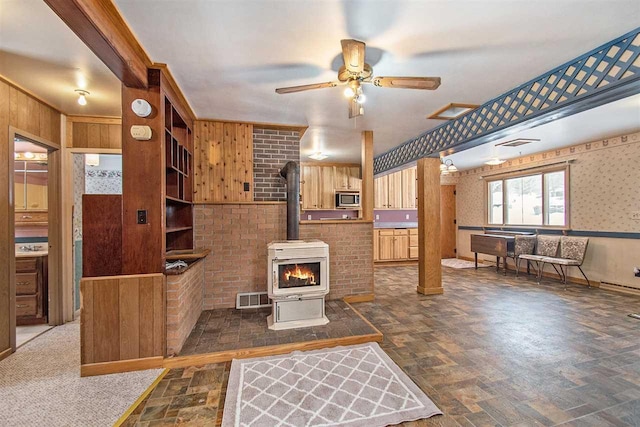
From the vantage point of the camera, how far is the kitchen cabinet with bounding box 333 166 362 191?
7.10 meters

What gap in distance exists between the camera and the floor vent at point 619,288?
4.25 meters

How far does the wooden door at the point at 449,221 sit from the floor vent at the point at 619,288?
336 centimetres

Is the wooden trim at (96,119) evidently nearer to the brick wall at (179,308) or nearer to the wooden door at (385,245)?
the brick wall at (179,308)

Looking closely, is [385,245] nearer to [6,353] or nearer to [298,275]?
[298,275]

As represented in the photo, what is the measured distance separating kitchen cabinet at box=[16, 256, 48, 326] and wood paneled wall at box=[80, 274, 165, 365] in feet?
5.61

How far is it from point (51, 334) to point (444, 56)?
15.5ft

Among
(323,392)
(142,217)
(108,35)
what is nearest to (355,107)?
(108,35)

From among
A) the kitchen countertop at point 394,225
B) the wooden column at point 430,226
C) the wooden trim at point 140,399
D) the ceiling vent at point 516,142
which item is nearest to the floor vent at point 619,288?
the ceiling vent at point 516,142

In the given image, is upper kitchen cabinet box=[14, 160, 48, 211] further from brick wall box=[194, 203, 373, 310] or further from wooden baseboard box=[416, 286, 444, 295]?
wooden baseboard box=[416, 286, 444, 295]

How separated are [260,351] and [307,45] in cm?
253

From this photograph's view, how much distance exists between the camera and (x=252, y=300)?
11.9ft

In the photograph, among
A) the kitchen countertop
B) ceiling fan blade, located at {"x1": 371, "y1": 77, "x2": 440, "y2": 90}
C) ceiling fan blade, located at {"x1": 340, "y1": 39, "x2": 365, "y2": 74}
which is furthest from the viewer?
the kitchen countertop

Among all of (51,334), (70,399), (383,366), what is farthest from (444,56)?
(51,334)

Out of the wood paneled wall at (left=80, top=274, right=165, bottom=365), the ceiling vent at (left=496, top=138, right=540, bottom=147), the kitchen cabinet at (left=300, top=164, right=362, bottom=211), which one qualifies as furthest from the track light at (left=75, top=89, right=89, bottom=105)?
the ceiling vent at (left=496, top=138, right=540, bottom=147)
